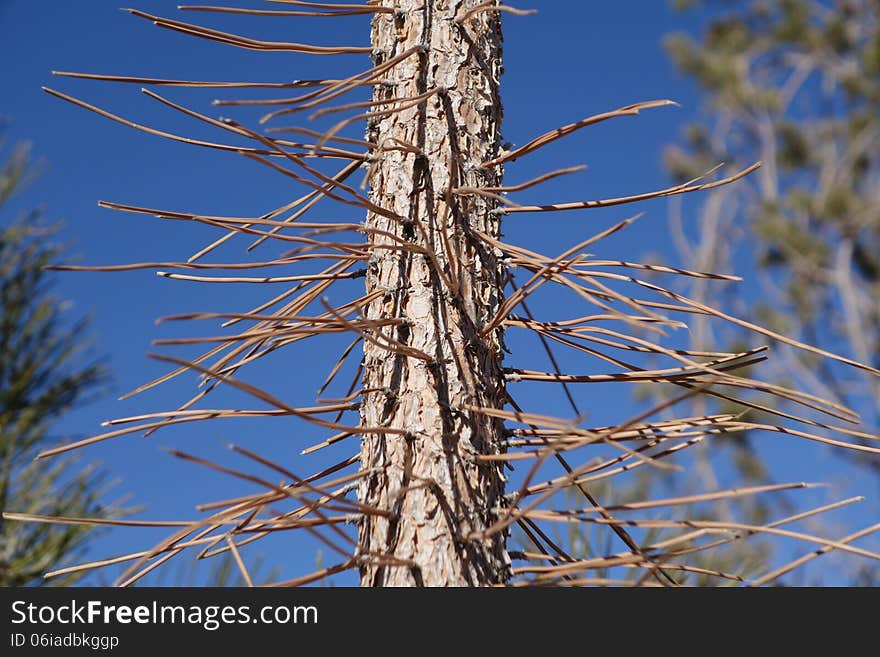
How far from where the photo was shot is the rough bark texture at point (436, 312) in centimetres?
53

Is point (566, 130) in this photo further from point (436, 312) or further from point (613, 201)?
point (436, 312)

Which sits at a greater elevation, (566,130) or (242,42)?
(242,42)

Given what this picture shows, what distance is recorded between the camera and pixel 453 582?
1.69 ft

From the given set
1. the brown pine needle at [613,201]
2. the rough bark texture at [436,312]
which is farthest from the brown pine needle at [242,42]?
the brown pine needle at [613,201]

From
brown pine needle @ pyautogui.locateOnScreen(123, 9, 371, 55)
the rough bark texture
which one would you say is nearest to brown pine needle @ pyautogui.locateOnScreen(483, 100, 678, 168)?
the rough bark texture

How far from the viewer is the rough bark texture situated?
1.74ft

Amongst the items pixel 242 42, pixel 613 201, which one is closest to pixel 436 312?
pixel 613 201

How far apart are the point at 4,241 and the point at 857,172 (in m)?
6.15

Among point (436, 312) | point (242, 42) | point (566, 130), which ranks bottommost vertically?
point (436, 312)

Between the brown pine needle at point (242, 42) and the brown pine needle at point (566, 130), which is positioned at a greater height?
the brown pine needle at point (242, 42)

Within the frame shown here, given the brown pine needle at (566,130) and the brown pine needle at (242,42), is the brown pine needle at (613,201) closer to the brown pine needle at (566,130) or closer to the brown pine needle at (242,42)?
the brown pine needle at (566,130)

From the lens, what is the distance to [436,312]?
579mm
